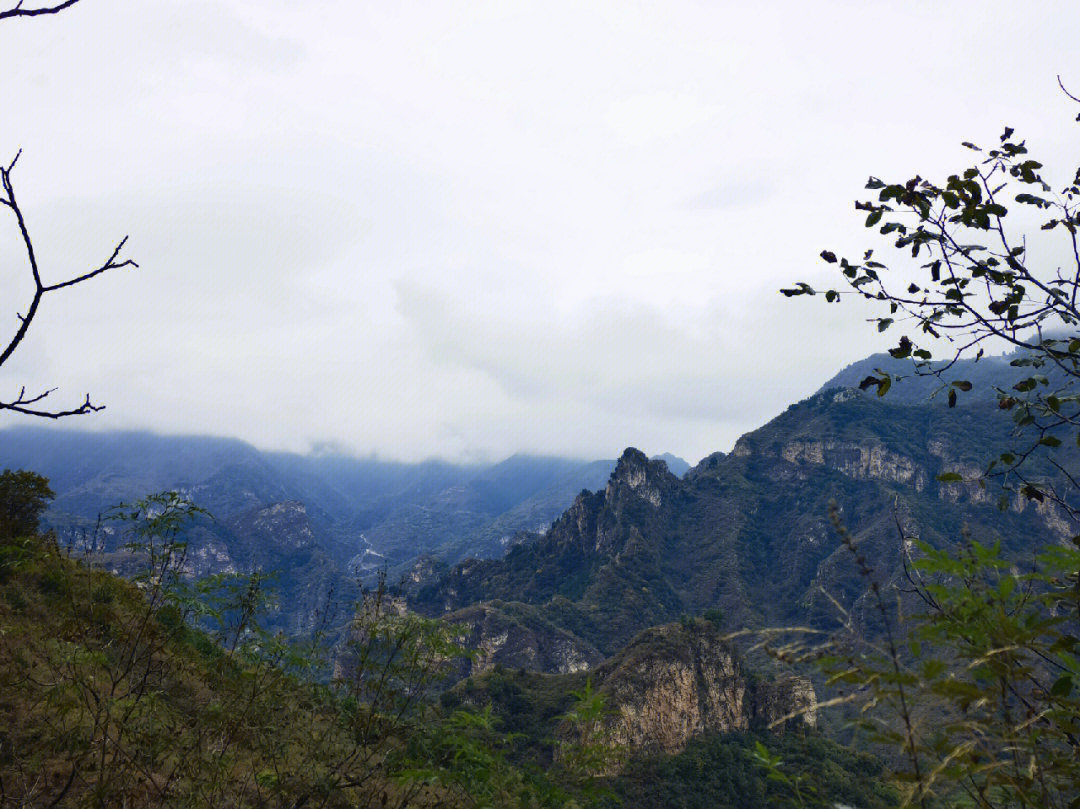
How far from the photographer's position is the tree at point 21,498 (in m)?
14.1

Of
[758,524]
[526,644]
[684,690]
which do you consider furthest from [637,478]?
[684,690]

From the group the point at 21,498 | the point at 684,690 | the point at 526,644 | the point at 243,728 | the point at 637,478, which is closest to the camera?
the point at 243,728

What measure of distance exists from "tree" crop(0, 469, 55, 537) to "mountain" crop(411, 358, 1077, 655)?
101 meters

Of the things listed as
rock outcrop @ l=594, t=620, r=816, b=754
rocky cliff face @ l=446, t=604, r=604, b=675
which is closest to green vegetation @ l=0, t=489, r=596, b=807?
rock outcrop @ l=594, t=620, r=816, b=754

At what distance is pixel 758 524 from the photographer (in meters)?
152

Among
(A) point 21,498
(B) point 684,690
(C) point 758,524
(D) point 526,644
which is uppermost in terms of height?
(A) point 21,498

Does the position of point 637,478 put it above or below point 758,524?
above

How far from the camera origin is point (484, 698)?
5684cm

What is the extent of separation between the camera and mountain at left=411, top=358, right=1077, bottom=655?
117 metres

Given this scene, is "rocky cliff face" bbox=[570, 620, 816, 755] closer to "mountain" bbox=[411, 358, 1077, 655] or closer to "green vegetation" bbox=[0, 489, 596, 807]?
"mountain" bbox=[411, 358, 1077, 655]

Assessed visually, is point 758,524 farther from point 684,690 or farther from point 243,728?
point 243,728

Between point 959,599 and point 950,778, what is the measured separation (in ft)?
2.76

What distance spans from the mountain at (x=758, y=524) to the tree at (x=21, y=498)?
101m

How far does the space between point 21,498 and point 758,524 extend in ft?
520
